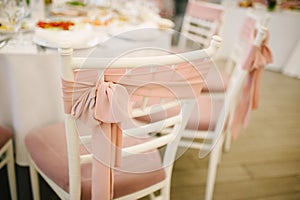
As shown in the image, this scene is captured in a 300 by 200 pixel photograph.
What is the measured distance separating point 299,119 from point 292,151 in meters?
0.57

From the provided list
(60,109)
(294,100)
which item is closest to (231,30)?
(294,100)

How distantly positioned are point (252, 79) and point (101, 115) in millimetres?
907

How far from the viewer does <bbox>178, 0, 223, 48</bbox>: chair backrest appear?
6.47 ft

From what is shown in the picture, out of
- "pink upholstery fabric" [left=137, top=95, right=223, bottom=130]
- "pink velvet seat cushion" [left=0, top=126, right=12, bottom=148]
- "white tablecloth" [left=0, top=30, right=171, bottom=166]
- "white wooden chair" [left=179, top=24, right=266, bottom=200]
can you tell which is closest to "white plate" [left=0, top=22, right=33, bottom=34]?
"white tablecloth" [left=0, top=30, right=171, bottom=166]

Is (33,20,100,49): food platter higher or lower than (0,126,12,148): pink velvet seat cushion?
higher

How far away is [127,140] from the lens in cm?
105

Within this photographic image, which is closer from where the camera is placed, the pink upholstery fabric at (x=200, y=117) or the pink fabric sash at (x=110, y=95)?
the pink fabric sash at (x=110, y=95)

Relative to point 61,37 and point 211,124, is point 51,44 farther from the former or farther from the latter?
point 211,124

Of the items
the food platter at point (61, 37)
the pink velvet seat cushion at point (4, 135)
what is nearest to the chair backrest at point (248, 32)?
the food platter at point (61, 37)

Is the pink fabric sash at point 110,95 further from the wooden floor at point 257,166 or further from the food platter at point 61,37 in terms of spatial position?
the wooden floor at point 257,166

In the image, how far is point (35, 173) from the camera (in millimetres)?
1122

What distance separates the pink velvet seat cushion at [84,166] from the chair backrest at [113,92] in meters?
0.08

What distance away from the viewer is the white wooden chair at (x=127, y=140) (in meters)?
0.66

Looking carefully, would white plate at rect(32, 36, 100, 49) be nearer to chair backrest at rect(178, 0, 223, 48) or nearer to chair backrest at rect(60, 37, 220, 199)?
chair backrest at rect(60, 37, 220, 199)
